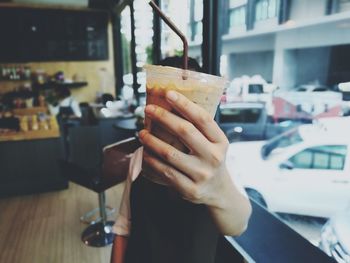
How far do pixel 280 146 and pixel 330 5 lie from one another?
4.57 feet

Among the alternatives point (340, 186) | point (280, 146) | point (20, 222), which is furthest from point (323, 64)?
point (20, 222)

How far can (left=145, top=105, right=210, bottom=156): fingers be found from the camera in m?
0.54

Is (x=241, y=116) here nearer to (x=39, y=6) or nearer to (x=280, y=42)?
(x=280, y=42)

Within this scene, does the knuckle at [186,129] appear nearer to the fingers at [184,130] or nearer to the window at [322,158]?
the fingers at [184,130]

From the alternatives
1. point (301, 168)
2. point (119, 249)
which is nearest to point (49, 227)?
point (119, 249)

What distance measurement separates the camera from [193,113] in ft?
1.77

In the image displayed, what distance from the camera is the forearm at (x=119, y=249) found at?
1.22m

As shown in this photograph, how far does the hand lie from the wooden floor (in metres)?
2.37

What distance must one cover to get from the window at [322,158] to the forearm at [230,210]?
3.26ft

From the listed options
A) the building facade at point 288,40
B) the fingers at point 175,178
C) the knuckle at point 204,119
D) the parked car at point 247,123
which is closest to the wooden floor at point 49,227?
the parked car at point 247,123

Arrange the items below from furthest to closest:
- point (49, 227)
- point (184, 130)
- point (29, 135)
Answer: point (29, 135)
point (49, 227)
point (184, 130)

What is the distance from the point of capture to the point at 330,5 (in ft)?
4.75

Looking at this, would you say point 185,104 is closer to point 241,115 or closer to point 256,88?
point 256,88

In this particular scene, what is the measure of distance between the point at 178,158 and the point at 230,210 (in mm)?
250
